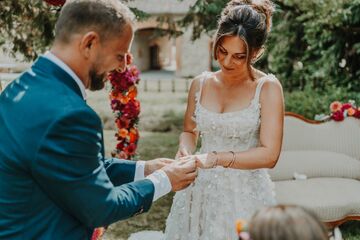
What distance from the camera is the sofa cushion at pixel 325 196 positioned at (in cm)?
484

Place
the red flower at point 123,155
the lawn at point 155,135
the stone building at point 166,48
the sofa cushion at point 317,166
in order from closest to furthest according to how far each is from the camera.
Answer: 1. the sofa cushion at point 317,166
2. the lawn at point 155,135
3. the red flower at point 123,155
4. the stone building at point 166,48

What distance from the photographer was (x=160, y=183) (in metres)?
2.12

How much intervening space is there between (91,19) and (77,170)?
1.75 ft

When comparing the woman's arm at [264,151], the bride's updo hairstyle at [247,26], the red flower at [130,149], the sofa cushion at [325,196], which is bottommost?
the sofa cushion at [325,196]

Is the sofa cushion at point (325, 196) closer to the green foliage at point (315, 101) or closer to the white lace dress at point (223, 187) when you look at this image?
the white lace dress at point (223, 187)

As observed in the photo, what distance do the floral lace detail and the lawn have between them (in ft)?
8.41

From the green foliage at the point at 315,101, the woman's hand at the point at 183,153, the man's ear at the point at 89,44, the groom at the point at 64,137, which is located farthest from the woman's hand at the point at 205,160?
the green foliage at the point at 315,101

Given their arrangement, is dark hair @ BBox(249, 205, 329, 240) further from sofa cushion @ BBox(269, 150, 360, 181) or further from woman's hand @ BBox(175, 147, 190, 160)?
sofa cushion @ BBox(269, 150, 360, 181)

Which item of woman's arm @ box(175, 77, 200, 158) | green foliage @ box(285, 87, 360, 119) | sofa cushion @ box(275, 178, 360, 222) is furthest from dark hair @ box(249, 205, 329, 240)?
green foliage @ box(285, 87, 360, 119)

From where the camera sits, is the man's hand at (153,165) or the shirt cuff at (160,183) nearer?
the shirt cuff at (160,183)

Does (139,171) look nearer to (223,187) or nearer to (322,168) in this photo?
(223,187)

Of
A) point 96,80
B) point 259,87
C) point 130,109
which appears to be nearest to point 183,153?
point 259,87

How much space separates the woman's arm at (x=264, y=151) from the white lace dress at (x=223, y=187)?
10 cm

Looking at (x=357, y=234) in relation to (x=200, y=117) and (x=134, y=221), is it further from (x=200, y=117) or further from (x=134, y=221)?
(x=200, y=117)
